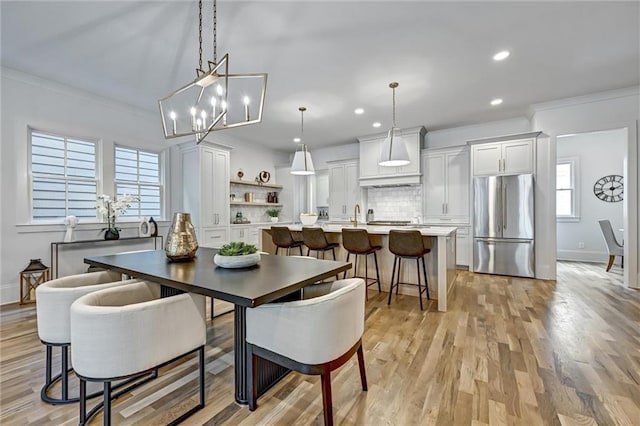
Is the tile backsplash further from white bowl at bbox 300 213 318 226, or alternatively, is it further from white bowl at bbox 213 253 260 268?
white bowl at bbox 213 253 260 268

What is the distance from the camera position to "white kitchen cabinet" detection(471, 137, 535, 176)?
460 cm

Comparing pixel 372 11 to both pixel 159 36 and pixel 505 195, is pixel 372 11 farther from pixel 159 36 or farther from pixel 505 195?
pixel 505 195

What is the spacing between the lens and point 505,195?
465 cm

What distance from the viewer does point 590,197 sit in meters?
5.85

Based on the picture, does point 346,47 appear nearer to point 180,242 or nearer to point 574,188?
point 180,242

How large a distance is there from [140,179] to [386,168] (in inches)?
183

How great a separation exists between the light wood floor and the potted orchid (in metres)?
1.25

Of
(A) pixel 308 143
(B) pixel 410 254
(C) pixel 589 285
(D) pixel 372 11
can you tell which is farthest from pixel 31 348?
(C) pixel 589 285

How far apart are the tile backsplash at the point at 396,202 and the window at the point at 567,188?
316 cm

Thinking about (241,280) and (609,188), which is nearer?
(241,280)

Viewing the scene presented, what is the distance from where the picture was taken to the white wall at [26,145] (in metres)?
3.35

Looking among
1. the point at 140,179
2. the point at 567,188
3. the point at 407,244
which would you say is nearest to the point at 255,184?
the point at 140,179

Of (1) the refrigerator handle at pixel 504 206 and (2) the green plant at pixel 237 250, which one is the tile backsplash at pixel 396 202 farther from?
(2) the green plant at pixel 237 250

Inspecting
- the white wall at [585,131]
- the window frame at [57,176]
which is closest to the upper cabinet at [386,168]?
the white wall at [585,131]
